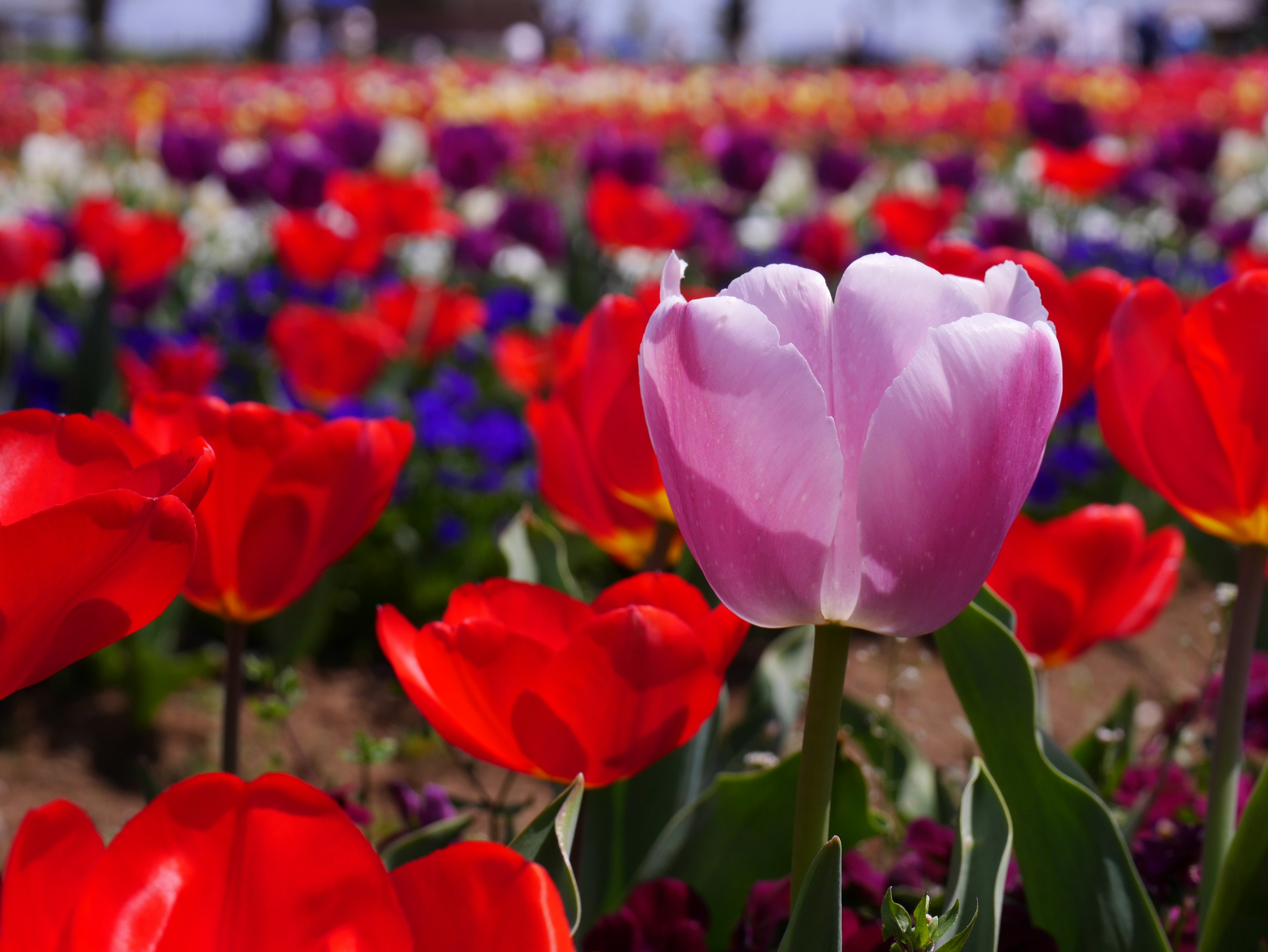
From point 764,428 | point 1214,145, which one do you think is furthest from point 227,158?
point 764,428

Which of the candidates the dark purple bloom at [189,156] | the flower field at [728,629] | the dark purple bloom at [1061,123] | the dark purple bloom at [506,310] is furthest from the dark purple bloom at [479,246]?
the dark purple bloom at [1061,123]

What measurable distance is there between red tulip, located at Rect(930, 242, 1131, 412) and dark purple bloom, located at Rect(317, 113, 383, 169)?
364 centimetres

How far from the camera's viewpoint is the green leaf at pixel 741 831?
2.79 feet

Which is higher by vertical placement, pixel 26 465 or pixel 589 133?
pixel 26 465

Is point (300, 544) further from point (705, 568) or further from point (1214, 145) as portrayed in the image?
point (1214, 145)

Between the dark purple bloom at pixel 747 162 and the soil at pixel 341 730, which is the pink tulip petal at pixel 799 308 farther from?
the dark purple bloom at pixel 747 162

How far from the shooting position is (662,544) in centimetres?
100

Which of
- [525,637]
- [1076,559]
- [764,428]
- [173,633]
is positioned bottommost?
[173,633]

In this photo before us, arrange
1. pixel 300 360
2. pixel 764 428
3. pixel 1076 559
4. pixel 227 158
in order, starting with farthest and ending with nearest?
pixel 227 158
pixel 300 360
pixel 1076 559
pixel 764 428

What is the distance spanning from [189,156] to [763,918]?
13.3 ft

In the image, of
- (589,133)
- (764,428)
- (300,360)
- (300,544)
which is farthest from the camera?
(589,133)

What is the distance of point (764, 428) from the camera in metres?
0.54

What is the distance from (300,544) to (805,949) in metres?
0.39

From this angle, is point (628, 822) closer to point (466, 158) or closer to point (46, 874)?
point (46, 874)
